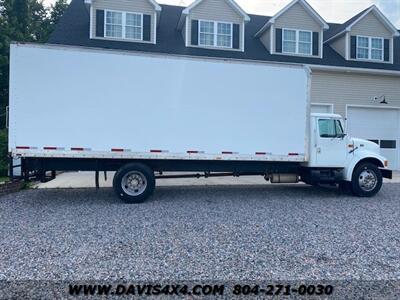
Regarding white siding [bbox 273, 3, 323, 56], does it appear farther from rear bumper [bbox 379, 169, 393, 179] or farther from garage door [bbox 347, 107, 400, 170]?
Result: rear bumper [bbox 379, 169, 393, 179]

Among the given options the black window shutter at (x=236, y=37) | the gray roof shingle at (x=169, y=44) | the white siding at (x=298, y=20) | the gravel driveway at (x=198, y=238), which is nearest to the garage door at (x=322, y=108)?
the gray roof shingle at (x=169, y=44)

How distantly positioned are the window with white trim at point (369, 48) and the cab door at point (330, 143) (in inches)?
390

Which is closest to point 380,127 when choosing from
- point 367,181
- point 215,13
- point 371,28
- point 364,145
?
point 371,28

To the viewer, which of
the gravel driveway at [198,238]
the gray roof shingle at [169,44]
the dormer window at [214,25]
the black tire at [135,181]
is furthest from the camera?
the dormer window at [214,25]

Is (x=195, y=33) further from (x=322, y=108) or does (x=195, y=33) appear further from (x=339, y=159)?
(x=339, y=159)

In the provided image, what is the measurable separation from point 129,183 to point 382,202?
646 centimetres

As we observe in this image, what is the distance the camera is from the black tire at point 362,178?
8.71 m

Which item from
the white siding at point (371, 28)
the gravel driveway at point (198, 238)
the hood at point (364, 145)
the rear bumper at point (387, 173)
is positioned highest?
the white siding at point (371, 28)

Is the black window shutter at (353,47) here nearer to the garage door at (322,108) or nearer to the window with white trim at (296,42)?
the window with white trim at (296,42)

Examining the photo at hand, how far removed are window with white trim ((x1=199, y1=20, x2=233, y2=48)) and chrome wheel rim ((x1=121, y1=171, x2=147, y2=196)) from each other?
9.83 metres

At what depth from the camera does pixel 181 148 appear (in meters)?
7.75

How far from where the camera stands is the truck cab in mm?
8500

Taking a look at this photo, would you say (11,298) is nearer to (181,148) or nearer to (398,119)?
(181,148)

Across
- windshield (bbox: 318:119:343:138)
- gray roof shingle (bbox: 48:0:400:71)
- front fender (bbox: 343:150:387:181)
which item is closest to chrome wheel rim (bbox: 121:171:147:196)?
windshield (bbox: 318:119:343:138)
